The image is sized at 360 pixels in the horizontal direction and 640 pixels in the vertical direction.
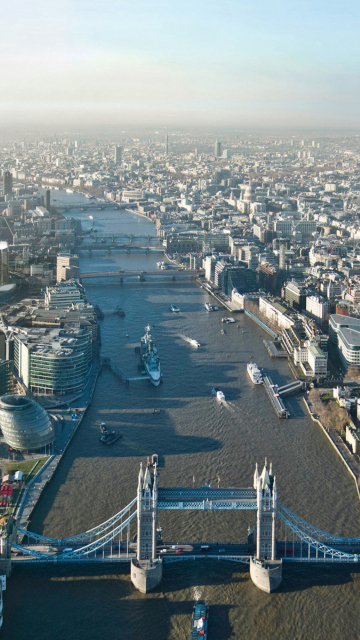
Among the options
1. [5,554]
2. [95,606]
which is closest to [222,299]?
[5,554]

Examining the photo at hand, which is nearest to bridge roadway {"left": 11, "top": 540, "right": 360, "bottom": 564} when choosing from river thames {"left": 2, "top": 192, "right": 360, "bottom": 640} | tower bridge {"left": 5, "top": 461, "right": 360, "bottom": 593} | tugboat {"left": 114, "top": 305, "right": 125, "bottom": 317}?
tower bridge {"left": 5, "top": 461, "right": 360, "bottom": 593}

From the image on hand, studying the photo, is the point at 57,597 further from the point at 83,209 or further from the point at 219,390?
the point at 83,209

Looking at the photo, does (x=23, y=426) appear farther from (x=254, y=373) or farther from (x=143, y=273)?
(x=143, y=273)

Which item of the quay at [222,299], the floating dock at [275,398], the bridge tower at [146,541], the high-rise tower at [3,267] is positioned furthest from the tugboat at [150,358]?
the high-rise tower at [3,267]

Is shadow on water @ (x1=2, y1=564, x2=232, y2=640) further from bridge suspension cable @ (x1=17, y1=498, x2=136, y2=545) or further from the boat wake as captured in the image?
the boat wake

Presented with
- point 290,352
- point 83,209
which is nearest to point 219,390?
point 290,352

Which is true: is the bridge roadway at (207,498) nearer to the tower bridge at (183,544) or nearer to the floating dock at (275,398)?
the tower bridge at (183,544)
